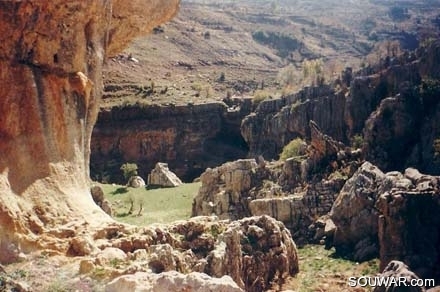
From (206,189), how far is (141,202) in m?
3.27

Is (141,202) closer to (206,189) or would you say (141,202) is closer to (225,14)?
(206,189)

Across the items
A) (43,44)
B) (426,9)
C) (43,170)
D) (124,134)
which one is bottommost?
(124,134)

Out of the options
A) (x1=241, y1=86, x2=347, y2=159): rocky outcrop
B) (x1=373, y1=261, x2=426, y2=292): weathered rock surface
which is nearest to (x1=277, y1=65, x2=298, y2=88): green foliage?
(x1=241, y1=86, x2=347, y2=159): rocky outcrop

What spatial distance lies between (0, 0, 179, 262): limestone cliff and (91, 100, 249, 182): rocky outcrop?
42.4 meters

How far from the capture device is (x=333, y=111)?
156ft

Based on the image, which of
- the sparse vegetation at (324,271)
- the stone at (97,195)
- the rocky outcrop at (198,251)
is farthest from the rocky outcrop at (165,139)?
the rocky outcrop at (198,251)

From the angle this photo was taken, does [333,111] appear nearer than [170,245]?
No

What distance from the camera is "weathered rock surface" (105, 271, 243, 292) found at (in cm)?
1058

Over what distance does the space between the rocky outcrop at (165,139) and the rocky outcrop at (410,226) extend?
3872 cm

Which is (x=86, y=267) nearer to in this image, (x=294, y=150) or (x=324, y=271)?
(x=324, y=271)

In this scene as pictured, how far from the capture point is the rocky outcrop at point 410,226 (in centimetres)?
1998

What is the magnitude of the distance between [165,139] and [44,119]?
4702 cm

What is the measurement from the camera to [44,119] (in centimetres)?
1462

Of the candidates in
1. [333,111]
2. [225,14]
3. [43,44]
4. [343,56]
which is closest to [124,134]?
[333,111]
